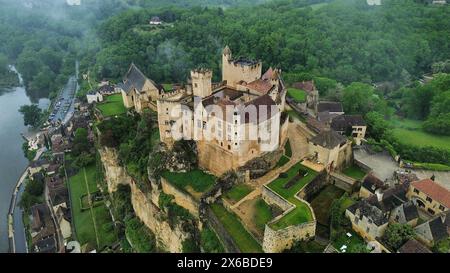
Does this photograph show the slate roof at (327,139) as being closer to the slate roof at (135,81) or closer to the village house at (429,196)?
A: the village house at (429,196)

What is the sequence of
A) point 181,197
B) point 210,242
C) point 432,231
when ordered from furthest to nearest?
point 181,197, point 210,242, point 432,231

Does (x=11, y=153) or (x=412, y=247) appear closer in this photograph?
(x=412, y=247)

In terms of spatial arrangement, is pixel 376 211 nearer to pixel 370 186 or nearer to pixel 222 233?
pixel 370 186

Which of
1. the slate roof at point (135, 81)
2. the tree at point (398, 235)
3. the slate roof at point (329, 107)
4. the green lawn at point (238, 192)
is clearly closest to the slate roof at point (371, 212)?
the tree at point (398, 235)

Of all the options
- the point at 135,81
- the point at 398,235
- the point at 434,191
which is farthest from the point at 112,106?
the point at 434,191

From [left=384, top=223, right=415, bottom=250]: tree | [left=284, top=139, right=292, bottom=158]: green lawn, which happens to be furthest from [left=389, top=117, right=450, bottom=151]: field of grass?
[left=384, top=223, right=415, bottom=250]: tree

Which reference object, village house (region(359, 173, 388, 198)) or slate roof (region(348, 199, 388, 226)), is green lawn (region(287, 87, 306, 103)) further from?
slate roof (region(348, 199, 388, 226))
